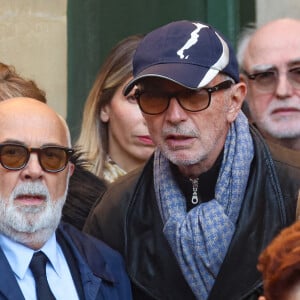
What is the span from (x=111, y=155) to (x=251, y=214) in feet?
5.36

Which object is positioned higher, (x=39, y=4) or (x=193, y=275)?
(x=39, y=4)

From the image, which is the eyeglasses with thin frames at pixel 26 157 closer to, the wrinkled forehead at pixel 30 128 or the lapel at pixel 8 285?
the wrinkled forehead at pixel 30 128

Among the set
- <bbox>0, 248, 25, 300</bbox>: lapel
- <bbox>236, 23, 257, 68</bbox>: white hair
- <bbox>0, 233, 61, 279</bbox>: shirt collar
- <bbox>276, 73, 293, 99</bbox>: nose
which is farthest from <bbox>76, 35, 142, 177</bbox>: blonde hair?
<bbox>0, 248, 25, 300</bbox>: lapel

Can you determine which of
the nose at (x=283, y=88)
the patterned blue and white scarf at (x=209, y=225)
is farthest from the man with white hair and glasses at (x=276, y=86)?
the patterned blue and white scarf at (x=209, y=225)

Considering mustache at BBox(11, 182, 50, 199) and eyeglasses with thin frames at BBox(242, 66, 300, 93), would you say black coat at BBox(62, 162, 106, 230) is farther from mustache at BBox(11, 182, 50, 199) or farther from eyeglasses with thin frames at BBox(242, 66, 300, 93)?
eyeglasses with thin frames at BBox(242, 66, 300, 93)

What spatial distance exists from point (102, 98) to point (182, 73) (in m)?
1.57

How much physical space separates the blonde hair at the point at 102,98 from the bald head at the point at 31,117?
119 cm

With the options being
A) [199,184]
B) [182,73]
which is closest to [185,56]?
[182,73]

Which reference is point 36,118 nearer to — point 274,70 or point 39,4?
point 274,70

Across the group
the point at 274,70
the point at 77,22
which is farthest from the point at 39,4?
the point at 274,70

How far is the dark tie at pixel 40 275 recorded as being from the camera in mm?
4086

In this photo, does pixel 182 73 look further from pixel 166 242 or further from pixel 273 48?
pixel 273 48

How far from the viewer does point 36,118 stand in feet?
14.1

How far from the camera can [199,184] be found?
4.46 metres
